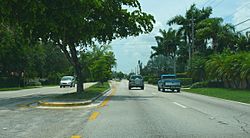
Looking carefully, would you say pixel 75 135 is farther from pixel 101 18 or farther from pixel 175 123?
pixel 101 18

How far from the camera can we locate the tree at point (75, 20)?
73.0 ft

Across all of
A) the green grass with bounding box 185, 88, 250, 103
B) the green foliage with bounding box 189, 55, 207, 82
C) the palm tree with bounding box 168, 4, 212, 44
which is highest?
the palm tree with bounding box 168, 4, 212, 44

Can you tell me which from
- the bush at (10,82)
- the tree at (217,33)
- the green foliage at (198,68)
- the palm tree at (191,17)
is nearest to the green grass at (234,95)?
the green foliage at (198,68)

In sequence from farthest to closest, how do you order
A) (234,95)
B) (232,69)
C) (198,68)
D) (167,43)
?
1. (167,43)
2. (198,68)
3. (232,69)
4. (234,95)

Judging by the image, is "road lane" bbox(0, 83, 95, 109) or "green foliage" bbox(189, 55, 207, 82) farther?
"green foliage" bbox(189, 55, 207, 82)

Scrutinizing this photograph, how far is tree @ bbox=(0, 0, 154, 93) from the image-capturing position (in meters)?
22.2

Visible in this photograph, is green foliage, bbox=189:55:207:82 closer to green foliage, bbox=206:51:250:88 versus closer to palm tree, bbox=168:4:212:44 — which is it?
green foliage, bbox=206:51:250:88

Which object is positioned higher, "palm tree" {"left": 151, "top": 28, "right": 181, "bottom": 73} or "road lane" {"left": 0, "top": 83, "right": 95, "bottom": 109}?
"palm tree" {"left": 151, "top": 28, "right": 181, "bottom": 73}

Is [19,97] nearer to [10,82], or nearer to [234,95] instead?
[234,95]

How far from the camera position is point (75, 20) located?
2267 cm

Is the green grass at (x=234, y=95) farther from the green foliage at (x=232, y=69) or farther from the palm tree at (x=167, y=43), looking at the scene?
the palm tree at (x=167, y=43)

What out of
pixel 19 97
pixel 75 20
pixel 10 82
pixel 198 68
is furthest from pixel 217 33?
pixel 75 20

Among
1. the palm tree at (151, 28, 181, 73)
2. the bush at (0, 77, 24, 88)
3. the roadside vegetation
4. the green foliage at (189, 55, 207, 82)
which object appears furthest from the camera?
→ the palm tree at (151, 28, 181, 73)

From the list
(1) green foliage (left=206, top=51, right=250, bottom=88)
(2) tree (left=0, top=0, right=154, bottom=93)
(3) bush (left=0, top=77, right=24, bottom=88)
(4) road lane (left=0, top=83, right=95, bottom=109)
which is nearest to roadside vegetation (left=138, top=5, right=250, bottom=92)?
(1) green foliage (left=206, top=51, right=250, bottom=88)
